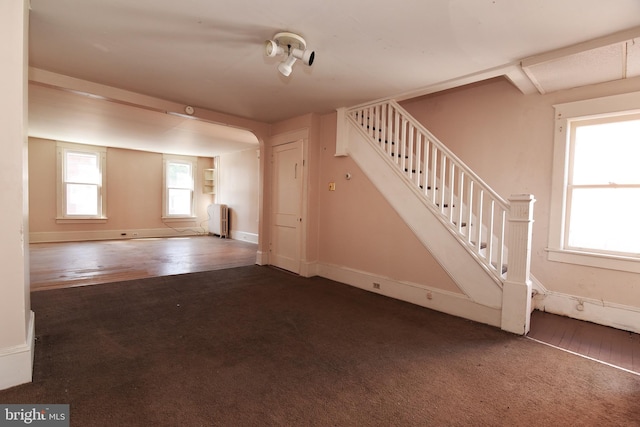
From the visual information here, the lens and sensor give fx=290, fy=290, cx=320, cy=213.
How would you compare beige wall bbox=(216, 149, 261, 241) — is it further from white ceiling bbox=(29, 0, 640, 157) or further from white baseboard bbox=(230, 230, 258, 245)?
white ceiling bbox=(29, 0, 640, 157)

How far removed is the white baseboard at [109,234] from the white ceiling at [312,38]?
19.5 feet

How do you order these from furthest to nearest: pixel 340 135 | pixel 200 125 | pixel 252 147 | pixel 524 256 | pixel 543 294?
pixel 252 147 → pixel 200 125 → pixel 340 135 → pixel 543 294 → pixel 524 256

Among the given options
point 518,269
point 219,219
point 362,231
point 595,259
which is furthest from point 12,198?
point 219,219

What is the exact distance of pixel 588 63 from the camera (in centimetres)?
252

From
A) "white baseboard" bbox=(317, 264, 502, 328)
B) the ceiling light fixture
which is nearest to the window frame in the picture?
"white baseboard" bbox=(317, 264, 502, 328)

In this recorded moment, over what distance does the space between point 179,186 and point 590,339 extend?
9.63 m

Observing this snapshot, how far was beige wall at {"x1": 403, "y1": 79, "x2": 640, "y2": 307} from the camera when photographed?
2.92 meters

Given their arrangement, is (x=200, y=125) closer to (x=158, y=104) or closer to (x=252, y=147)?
(x=158, y=104)

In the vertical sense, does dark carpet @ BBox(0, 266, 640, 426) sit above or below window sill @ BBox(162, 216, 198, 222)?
below

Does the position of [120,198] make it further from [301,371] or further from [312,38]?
[301,371]

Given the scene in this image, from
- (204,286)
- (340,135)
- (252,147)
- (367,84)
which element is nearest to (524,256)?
(367,84)

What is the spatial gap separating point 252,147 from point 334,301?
5.65m

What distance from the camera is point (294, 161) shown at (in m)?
4.75

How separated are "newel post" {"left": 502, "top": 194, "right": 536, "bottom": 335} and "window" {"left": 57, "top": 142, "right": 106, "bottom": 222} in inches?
360
